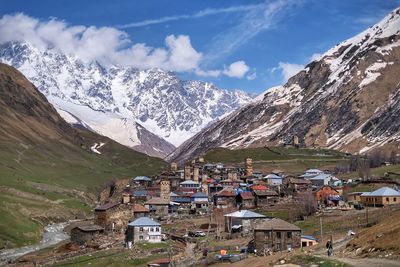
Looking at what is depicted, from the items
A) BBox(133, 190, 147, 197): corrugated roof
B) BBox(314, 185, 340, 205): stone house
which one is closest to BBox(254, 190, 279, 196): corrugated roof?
BBox(314, 185, 340, 205): stone house

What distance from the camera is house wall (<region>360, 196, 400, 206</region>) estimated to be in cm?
Result: 12756

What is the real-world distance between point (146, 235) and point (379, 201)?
4577 cm

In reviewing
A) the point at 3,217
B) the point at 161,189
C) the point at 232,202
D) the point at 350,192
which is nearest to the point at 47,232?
the point at 3,217

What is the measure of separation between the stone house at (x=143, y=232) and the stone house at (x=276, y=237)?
2774cm

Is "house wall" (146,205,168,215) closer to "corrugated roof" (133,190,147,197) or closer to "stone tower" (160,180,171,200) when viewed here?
"stone tower" (160,180,171,200)

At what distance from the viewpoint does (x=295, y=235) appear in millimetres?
94500

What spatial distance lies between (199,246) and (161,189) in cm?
7801

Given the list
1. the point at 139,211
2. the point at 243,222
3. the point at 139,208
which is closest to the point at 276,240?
the point at 243,222

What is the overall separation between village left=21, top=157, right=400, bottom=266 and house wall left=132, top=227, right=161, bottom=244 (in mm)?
176

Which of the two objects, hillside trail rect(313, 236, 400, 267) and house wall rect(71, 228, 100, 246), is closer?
hillside trail rect(313, 236, 400, 267)

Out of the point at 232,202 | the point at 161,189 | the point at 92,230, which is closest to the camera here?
the point at 92,230

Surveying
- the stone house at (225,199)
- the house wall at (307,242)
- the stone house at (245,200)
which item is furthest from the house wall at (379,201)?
the stone house at (225,199)

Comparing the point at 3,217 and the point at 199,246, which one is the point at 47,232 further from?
the point at 199,246

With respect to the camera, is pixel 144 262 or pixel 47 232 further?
pixel 47 232
